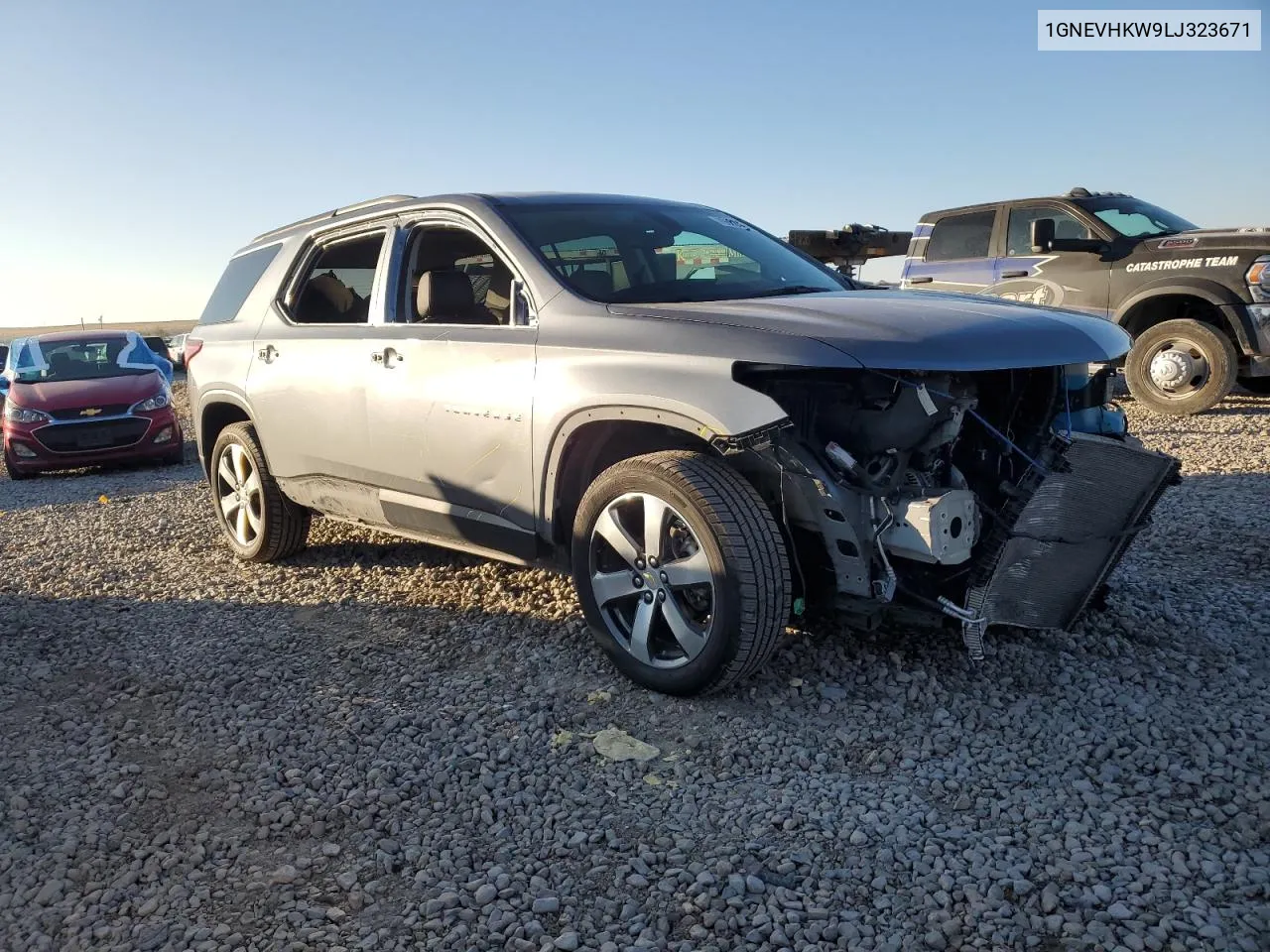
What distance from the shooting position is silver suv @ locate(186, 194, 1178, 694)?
11.0ft

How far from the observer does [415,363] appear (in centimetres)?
450

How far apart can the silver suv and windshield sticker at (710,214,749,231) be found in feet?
1.09

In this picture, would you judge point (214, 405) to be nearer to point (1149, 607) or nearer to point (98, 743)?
point (98, 743)

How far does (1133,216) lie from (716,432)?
8330mm

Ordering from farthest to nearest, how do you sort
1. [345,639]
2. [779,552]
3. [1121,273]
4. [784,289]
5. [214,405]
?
[1121,273]
[214,405]
[345,639]
[784,289]
[779,552]

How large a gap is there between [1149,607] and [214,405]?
518cm

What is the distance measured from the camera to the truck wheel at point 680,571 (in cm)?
341

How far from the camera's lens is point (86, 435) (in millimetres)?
11070

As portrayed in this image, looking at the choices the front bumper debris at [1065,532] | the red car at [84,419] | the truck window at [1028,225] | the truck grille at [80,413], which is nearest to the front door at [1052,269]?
the truck window at [1028,225]

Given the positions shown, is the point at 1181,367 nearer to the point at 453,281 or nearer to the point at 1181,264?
the point at 1181,264

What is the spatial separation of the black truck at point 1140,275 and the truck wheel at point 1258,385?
0.01 m

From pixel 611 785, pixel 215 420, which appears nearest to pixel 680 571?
pixel 611 785

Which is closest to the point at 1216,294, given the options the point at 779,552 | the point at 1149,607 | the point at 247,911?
the point at 1149,607

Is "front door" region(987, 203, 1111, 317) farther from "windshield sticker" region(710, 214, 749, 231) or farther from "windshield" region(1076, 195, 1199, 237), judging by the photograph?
"windshield sticker" region(710, 214, 749, 231)
